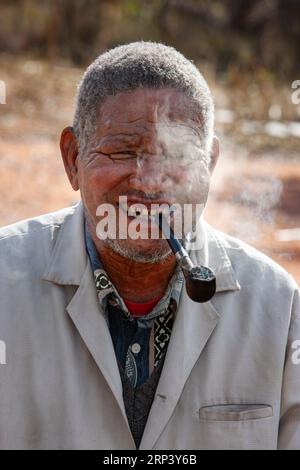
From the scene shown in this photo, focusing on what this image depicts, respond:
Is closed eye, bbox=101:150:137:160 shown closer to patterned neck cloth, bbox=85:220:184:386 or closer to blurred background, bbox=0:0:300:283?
patterned neck cloth, bbox=85:220:184:386

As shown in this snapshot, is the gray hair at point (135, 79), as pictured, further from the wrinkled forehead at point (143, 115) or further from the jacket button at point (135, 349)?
the jacket button at point (135, 349)

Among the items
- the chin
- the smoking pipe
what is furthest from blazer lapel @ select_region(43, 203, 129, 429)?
the smoking pipe

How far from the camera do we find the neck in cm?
186

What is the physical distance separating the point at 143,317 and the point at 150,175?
35 cm

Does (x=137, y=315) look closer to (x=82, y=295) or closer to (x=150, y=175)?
(x=82, y=295)

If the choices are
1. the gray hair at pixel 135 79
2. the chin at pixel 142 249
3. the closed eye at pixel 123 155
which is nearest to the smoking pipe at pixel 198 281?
the chin at pixel 142 249

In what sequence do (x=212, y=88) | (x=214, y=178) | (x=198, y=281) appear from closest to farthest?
1. (x=198, y=281)
2. (x=214, y=178)
3. (x=212, y=88)

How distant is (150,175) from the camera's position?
1.76m

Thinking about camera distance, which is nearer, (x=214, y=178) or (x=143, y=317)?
(x=143, y=317)

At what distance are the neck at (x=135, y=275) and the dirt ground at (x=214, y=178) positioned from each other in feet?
11.3

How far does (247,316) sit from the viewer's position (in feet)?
6.24

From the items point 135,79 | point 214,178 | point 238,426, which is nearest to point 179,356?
point 238,426
